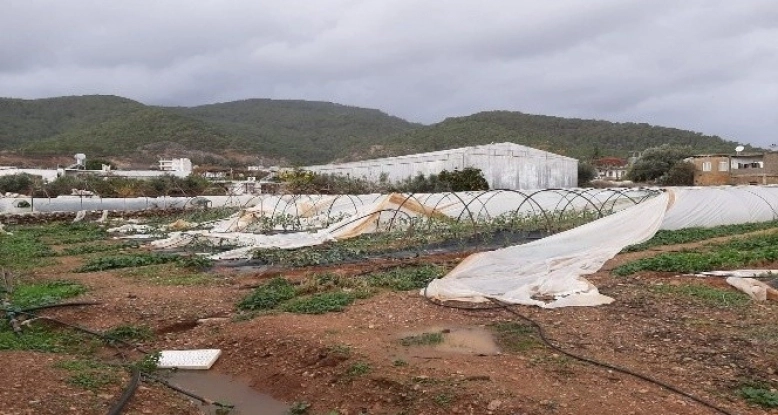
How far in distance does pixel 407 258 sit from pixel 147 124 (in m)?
59.4

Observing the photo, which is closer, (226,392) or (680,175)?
(226,392)

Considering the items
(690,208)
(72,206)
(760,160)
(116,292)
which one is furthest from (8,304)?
(760,160)

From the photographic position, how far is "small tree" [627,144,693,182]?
1823 inches

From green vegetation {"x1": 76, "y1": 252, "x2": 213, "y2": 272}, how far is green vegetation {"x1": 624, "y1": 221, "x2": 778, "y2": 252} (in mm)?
8790

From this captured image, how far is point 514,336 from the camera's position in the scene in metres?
6.58

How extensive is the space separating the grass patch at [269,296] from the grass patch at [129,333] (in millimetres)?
1436

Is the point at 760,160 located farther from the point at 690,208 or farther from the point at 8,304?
the point at 8,304

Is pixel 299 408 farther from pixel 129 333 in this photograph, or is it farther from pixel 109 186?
pixel 109 186

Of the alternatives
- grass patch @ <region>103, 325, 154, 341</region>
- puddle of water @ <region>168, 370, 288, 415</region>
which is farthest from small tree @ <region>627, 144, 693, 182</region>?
puddle of water @ <region>168, 370, 288, 415</region>

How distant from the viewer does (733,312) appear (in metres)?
7.24

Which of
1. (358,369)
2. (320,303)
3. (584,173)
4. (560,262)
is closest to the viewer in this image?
(358,369)

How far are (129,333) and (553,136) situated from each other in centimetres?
6306

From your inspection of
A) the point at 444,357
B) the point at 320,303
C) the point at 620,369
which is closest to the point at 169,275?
the point at 320,303

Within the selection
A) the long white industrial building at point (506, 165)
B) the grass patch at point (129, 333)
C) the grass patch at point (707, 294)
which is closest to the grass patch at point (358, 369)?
the grass patch at point (129, 333)
